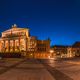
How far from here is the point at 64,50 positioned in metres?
148

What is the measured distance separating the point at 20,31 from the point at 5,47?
13.8 metres

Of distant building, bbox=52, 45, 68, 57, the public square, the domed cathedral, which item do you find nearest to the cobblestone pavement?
the public square

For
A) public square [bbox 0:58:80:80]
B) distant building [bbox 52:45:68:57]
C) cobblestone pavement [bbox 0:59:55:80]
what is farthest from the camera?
distant building [bbox 52:45:68:57]

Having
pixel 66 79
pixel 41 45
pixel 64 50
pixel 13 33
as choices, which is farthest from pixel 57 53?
pixel 66 79

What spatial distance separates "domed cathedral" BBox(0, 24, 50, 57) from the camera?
12350 cm

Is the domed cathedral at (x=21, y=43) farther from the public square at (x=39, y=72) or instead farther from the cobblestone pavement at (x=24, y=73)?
the cobblestone pavement at (x=24, y=73)

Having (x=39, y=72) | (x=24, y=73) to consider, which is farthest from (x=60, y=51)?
(x=24, y=73)

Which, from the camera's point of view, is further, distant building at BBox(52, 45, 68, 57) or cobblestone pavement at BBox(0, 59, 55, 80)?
distant building at BBox(52, 45, 68, 57)

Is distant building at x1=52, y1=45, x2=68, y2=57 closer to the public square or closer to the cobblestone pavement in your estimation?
the public square

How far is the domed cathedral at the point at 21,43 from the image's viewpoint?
124m

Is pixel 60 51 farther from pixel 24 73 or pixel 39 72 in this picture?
pixel 24 73

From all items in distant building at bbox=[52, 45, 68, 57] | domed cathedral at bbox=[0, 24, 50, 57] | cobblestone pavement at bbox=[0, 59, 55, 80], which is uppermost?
domed cathedral at bbox=[0, 24, 50, 57]

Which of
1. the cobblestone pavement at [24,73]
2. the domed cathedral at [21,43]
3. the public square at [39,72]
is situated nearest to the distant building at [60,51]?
the domed cathedral at [21,43]

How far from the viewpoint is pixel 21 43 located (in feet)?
416
